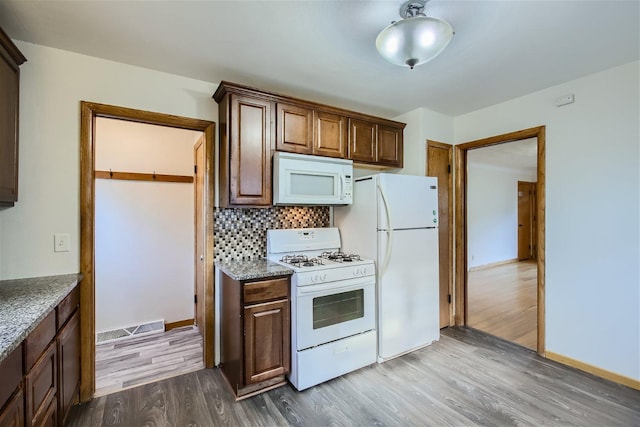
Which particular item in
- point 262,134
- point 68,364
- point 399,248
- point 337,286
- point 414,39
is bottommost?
point 68,364

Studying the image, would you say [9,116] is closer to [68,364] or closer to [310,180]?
[68,364]

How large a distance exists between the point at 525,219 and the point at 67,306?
9034 millimetres

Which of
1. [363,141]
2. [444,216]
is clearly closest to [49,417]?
[363,141]

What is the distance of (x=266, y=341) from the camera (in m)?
2.14

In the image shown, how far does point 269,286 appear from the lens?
215 cm

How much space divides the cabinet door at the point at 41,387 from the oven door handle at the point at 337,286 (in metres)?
1.37

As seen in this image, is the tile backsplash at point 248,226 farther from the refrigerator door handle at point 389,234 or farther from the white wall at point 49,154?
the white wall at point 49,154

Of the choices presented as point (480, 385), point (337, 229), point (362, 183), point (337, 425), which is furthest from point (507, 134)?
point (337, 425)

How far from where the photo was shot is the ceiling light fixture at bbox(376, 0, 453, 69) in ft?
4.81

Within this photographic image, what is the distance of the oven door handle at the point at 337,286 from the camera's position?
2.20m

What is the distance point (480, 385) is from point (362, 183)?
6.10ft

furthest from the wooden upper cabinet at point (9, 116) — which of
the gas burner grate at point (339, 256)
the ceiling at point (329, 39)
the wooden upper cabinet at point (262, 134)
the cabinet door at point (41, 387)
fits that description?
the gas burner grate at point (339, 256)

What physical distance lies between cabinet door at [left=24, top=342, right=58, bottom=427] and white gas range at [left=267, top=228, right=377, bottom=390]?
53.1 inches

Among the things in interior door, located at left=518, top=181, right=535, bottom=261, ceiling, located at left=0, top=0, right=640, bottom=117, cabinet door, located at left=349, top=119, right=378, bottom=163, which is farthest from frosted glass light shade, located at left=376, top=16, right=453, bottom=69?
interior door, located at left=518, top=181, right=535, bottom=261
